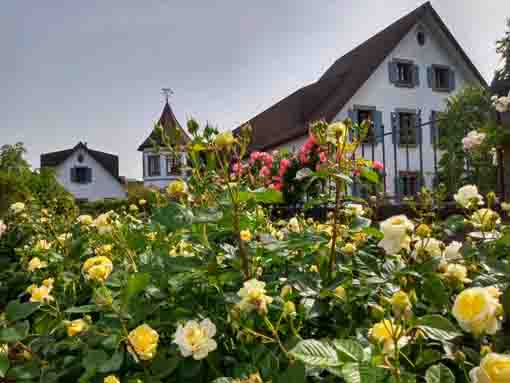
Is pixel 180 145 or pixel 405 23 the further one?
pixel 405 23

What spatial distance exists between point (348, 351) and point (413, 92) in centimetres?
1589

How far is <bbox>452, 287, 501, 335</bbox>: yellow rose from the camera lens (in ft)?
2.22

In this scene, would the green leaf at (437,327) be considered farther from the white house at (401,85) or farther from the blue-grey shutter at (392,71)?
the blue-grey shutter at (392,71)

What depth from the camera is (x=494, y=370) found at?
59cm

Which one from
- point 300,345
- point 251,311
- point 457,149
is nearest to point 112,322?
point 251,311

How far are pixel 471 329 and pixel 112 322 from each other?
74cm

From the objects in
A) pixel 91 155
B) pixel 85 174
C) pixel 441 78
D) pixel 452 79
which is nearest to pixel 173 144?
pixel 452 79

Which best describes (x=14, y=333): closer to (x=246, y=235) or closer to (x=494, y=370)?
(x=246, y=235)

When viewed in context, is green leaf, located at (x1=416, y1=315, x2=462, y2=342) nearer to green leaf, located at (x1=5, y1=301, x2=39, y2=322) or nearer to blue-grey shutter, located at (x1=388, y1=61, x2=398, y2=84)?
green leaf, located at (x1=5, y1=301, x2=39, y2=322)

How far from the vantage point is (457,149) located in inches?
473

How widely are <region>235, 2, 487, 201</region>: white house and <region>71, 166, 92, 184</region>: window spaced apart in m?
17.2

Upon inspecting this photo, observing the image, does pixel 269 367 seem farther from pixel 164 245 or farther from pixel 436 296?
pixel 164 245

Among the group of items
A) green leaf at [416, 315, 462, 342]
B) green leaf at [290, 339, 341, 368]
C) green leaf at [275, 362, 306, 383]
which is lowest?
green leaf at [275, 362, 306, 383]

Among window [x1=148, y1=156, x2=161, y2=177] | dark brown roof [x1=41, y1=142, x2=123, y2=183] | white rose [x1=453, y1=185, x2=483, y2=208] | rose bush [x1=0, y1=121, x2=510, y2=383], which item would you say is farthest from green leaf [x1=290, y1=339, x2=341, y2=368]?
dark brown roof [x1=41, y1=142, x2=123, y2=183]
